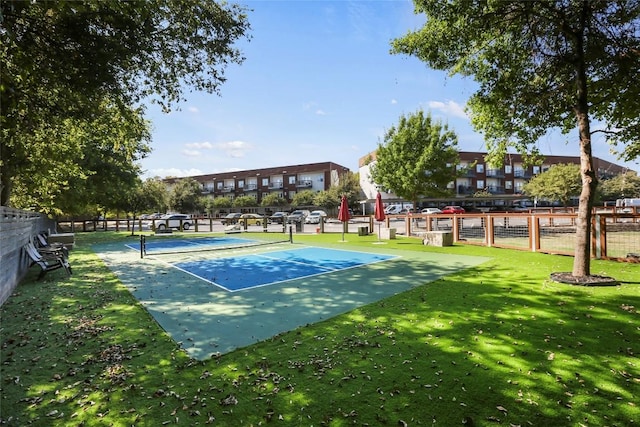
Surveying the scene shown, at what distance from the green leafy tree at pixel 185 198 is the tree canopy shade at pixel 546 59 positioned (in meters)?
60.5

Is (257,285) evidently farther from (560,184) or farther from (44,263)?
(560,184)

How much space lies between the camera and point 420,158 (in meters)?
29.9

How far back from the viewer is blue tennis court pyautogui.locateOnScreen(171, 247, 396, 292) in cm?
1000

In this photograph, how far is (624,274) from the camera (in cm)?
901

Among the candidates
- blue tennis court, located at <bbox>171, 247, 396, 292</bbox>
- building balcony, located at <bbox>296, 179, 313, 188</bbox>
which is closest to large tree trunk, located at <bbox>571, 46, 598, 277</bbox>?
blue tennis court, located at <bbox>171, 247, 396, 292</bbox>

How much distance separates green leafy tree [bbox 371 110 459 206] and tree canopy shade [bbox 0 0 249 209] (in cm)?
2217

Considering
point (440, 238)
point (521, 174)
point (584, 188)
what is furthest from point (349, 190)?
point (584, 188)

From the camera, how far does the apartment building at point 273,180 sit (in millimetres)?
70312

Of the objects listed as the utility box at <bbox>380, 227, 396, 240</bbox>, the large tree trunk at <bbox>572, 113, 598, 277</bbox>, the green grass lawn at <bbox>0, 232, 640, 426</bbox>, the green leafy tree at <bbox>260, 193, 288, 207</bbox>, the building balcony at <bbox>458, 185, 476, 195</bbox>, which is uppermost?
the building balcony at <bbox>458, 185, 476, 195</bbox>

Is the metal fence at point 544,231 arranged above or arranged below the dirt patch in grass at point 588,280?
above

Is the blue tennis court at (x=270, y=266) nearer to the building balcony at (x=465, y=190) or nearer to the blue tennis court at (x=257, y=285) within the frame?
the blue tennis court at (x=257, y=285)

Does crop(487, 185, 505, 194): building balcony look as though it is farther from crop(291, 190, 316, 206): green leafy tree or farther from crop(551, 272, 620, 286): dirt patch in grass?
crop(551, 272, 620, 286): dirt patch in grass

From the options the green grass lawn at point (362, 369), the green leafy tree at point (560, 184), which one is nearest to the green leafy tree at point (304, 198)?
the green leafy tree at point (560, 184)

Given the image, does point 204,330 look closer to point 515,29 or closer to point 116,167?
point 515,29
